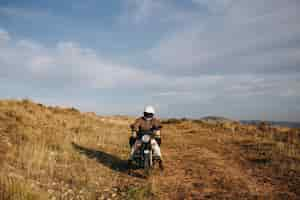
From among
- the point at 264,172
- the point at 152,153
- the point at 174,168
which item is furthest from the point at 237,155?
the point at 152,153

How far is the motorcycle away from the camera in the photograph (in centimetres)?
819

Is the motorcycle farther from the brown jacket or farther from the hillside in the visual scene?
the hillside

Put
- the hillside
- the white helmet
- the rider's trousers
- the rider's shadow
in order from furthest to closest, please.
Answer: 1. the rider's shadow
2. the white helmet
3. the rider's trousers
4. the hillside

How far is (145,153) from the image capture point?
8164 millimetres

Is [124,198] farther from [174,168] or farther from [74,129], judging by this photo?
[74,129]

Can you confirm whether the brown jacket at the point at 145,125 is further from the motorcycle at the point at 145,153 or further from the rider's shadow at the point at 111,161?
the rider's shadow at the point at 111,161

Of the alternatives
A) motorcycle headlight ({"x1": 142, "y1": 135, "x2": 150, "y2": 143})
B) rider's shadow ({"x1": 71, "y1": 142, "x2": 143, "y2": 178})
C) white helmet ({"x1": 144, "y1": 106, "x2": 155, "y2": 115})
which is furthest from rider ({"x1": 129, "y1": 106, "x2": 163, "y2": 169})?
rider's shadow ({"x1": 71, "y1": 142, "x2": 143, "y2": 178})

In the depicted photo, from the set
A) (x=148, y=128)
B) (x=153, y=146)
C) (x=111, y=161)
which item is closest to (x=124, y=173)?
(x=153, y=146)

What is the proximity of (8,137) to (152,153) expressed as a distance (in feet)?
18.9

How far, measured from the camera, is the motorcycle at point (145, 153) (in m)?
8.19

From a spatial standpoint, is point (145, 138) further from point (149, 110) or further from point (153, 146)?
point (149, 110)

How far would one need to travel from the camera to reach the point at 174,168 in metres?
9.37

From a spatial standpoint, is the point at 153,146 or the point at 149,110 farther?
the point at 149,110

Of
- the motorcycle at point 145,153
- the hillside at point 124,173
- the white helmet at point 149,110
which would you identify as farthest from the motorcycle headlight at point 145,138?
the hillside at point 124,173
